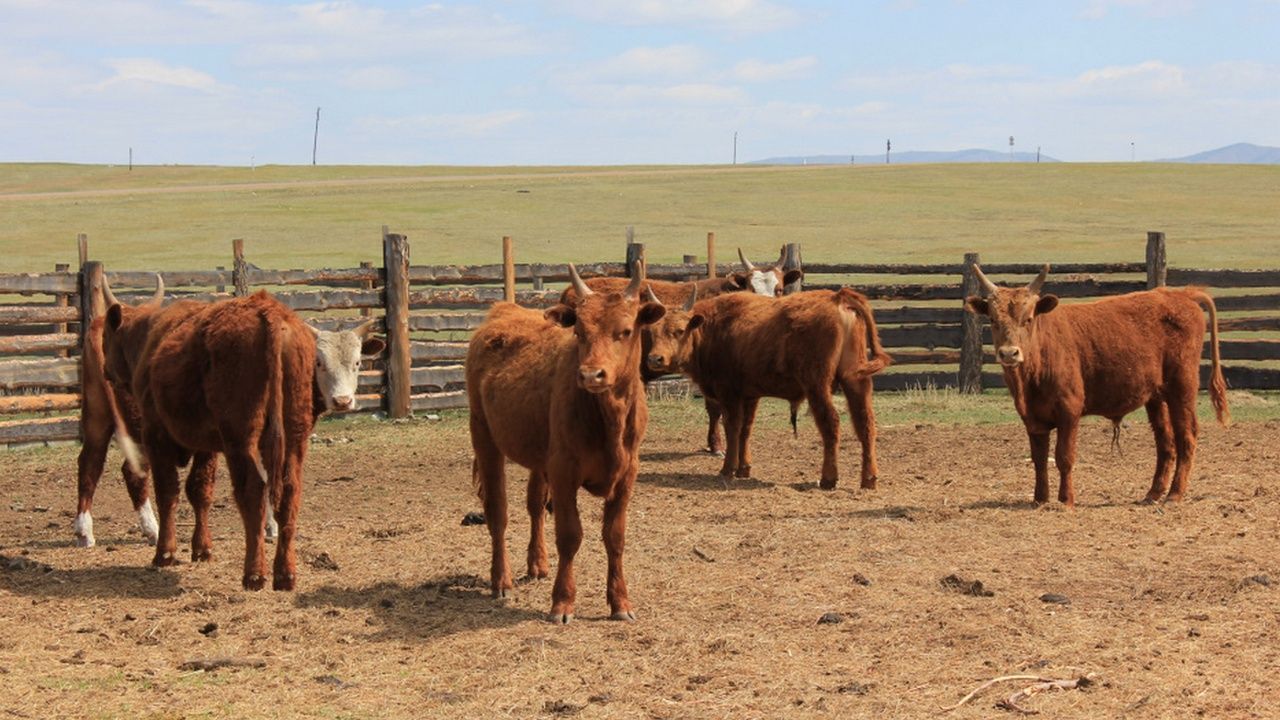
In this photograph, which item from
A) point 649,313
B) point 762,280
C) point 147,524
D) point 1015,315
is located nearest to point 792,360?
point 1015,315

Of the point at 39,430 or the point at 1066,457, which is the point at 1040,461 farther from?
the point at 39,430

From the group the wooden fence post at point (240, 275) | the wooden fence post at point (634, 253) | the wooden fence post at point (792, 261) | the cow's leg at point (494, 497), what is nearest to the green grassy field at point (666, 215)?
the wooden fence post at point (792, 261)

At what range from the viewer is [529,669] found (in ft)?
22.0

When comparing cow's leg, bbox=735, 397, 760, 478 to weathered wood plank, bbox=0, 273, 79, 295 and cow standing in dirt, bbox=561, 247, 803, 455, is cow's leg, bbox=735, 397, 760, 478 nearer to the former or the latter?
cow standing in dirt, bbox=561, 247, 803, 455

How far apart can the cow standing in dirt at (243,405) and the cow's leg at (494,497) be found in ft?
3.25

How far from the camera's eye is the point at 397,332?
16.5 meters

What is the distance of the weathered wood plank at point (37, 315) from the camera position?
581 inches

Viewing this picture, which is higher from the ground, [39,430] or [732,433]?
[732,433]

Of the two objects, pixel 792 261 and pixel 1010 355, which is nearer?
pixel 1010 355

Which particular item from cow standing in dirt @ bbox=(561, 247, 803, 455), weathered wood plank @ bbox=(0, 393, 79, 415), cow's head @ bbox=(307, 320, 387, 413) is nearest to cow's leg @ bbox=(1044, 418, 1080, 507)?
cow standing in dirt @ bbox=(561, 247, 803, 455)

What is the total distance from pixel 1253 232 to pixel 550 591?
4853cm

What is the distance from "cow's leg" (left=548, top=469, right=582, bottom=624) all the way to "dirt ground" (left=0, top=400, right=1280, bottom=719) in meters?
0.12

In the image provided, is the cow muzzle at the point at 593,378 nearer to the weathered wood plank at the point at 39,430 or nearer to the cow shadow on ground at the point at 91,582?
the cow shadow on ground at the point at 91,582

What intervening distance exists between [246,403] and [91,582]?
147cm
